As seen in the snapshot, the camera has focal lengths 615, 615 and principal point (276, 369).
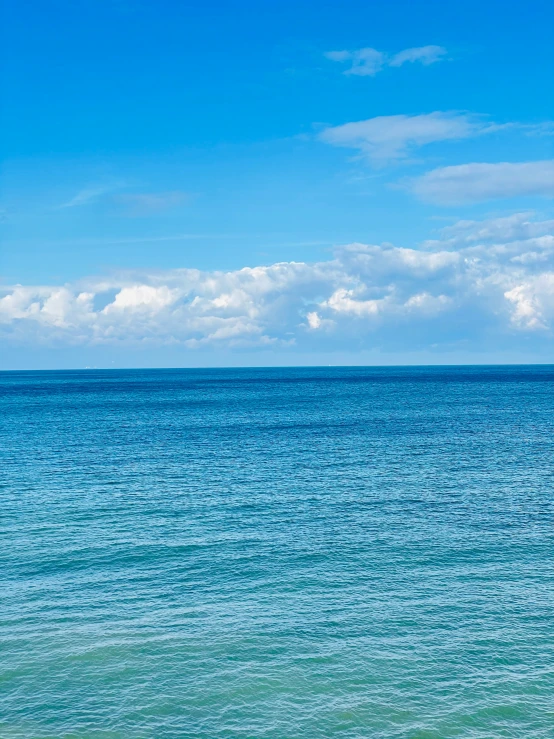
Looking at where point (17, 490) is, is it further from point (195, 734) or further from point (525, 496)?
point (525, 496)

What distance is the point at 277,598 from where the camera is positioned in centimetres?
4406

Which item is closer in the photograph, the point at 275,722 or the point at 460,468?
the point at 275,722

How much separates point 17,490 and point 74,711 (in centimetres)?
4593

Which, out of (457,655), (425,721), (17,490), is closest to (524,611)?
(457,655)

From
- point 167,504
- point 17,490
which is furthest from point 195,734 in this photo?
point 17,490

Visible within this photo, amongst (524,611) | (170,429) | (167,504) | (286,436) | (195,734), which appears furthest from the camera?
(170,429)

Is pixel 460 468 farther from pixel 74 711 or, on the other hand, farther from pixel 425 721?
pixel 74 711

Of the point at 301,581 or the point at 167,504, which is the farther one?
the point at 167,504

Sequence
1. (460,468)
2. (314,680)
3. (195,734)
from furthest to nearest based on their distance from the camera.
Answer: (460,468) < (314,680) < (195,734)

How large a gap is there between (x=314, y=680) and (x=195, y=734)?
7.41m

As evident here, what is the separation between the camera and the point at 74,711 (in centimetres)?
3212

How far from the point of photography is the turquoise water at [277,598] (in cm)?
3209

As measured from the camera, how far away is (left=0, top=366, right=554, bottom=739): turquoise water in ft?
105

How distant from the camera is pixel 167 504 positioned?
220 feet
